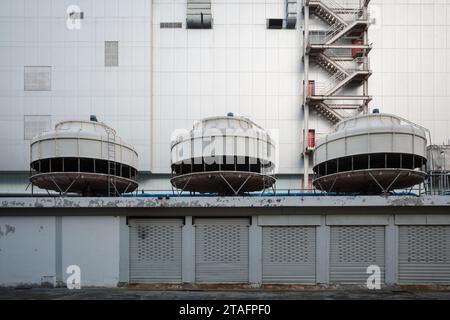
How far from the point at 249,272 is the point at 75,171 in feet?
29.0

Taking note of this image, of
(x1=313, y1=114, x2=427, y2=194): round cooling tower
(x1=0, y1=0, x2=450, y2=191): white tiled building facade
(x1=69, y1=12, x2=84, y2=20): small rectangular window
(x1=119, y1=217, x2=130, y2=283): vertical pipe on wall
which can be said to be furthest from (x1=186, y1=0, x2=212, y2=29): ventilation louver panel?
(x1=119, y1=217, x2=130, y2=283): vertical pipe on wall

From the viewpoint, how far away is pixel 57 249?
50.4 ft

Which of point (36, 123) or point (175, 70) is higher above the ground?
point (175, 70)

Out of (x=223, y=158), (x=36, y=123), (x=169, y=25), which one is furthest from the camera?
(x=169, y=25)

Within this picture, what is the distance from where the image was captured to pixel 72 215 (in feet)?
50.9

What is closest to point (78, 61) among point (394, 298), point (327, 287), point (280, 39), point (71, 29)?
→ point (71, 29)

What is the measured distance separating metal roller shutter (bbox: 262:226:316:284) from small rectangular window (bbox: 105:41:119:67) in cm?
1838

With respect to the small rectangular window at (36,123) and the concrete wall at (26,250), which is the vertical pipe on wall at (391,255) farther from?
the small rectangular window at (36,123)

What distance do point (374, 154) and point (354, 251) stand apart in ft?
13.6

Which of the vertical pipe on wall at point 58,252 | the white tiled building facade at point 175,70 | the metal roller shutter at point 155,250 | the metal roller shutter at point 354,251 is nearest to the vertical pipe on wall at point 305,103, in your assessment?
the white tiled building facade at point 175,70

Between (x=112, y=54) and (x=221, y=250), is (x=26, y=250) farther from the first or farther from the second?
(x=112, y=54)

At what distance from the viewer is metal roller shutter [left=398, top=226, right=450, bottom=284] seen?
49.4 ft

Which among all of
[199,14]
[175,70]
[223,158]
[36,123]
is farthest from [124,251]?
[199,14]

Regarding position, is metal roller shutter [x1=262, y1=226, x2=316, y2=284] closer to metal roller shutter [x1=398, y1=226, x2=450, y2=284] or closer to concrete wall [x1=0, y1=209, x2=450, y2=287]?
concrete wall [x1=0, y1=209, x2=450, y2=287]
